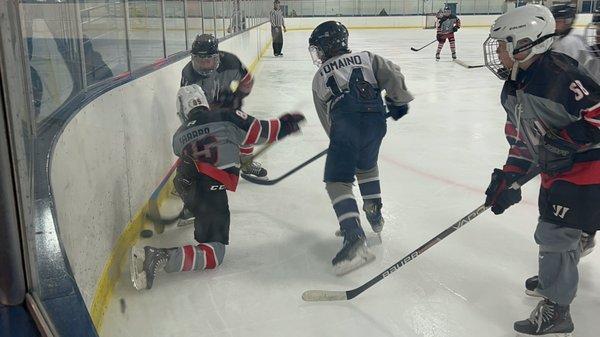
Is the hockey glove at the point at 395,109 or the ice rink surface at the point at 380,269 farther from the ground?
the hockey glove at the point at 395,109

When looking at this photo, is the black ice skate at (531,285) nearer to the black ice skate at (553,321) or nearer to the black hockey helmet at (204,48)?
the black ice skate at (553,321)

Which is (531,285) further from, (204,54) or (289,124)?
(204,54)

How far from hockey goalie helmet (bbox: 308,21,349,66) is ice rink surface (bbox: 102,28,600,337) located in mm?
743

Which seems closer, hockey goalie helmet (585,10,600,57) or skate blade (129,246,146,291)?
skate blade (129,246,146,291)

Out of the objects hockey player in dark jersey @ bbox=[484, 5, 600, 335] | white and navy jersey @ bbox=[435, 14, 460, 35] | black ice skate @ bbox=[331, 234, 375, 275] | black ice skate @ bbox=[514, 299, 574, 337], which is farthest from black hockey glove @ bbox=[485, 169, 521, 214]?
white and navy jersey @ bbox=[435, 14, 460, 35]

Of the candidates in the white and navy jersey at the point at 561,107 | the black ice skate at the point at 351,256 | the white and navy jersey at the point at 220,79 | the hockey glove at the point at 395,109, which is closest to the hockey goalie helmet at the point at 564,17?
the hockey glove at the point at 395,109

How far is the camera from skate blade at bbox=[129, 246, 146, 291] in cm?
163

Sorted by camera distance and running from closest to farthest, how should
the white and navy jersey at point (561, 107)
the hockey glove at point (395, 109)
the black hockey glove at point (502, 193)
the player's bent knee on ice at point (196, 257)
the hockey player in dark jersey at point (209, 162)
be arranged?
the white and navy jersey at point (561, 107) → the black hockey glove at point (502, 193) → the player's bent knee on ice at point (196, 257) → the hockey player in dark jersey at point (209, 162) → the hockey glove at point (395, 109)

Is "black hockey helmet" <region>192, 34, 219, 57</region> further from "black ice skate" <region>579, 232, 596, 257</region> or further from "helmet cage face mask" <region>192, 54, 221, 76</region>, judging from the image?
"black ice skate" <region>579, 232, 596, 257</region>

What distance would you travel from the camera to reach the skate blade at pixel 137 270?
1.63 meters

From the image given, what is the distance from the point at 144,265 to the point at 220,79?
130 cm

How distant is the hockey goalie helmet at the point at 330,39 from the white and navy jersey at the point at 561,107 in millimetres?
698

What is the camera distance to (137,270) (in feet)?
5.41

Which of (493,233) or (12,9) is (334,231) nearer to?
(493,233)
